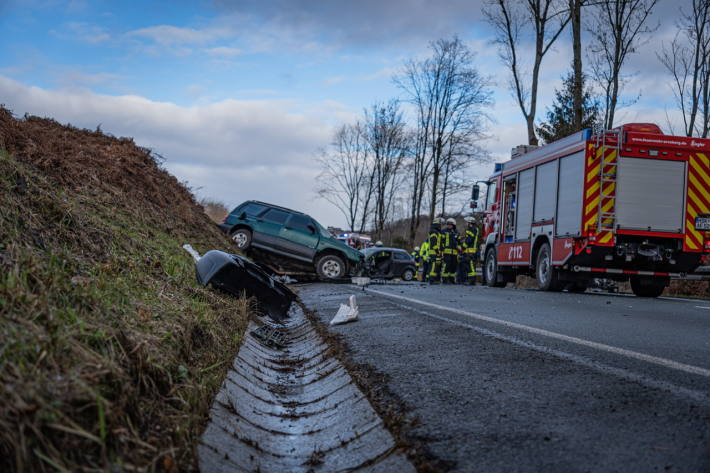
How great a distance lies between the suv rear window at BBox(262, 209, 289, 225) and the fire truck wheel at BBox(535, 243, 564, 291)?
278 inches

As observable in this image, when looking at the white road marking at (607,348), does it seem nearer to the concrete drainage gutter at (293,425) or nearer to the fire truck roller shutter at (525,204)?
the concrete drainage gutter at (293,425)

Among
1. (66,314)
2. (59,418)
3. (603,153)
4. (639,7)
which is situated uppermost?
(639,7)

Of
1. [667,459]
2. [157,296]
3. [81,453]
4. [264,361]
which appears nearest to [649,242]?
[264,361]

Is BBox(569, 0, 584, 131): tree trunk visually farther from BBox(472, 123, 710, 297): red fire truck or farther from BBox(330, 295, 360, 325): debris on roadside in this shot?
BBox(330, 295, 360, 325): debris on roadside

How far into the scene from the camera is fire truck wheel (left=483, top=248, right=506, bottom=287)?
17688 millimetres

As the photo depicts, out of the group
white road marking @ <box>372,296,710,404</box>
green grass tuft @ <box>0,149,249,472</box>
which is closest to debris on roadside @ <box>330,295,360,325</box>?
green grass tuft @ <box>0,149,249,472</box>

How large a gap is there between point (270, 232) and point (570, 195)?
8336 millimetres

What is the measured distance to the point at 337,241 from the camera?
18.7 meters

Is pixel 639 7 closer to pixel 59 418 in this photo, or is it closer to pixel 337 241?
pixel 337 241

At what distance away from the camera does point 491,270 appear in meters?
18.0

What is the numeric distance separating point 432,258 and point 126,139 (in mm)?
9229

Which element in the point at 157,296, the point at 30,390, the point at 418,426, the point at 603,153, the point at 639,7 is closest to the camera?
the point at 30,390

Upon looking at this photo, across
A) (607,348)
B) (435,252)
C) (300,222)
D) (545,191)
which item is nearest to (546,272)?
(545,191)

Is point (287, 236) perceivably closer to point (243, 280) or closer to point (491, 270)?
point (491, 270)
